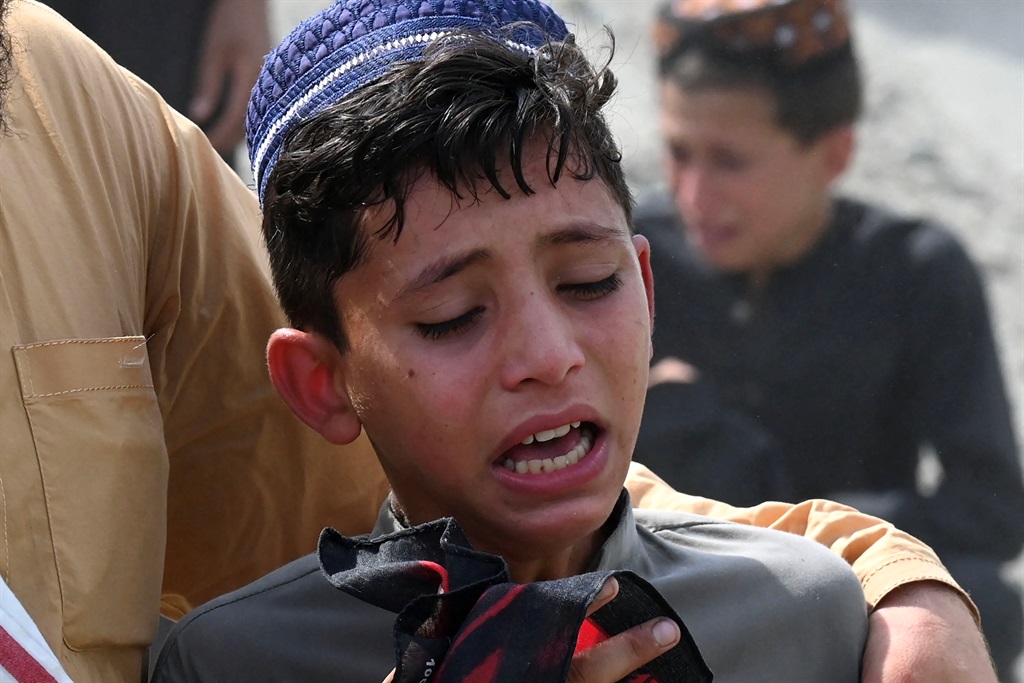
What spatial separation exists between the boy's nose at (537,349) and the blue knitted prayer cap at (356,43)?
1.15 feet

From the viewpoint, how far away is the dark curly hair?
4.73 feet

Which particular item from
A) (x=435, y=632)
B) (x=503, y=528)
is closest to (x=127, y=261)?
(x=503, y=528)

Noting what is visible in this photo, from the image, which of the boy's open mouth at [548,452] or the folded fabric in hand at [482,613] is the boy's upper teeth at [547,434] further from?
the folded fabric in hand at [482,613]

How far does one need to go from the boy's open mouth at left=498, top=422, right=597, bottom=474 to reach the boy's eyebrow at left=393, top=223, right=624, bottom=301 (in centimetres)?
19

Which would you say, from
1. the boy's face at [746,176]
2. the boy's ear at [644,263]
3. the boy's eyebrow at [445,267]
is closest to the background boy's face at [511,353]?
the boy's eyebrow at [445,267]

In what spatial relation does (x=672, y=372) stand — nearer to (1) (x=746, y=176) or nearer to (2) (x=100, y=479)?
(1) (x=746, y=176)

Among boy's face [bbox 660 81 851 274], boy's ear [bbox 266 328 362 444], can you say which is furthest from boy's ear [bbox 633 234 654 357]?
boy's face [bbox 660 81 851 274]

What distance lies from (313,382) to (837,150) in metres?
1.69

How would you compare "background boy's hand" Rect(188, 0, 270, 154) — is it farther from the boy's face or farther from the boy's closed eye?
the boy's closed eye

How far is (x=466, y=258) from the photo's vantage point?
140cm

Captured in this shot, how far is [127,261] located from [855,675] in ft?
3.43

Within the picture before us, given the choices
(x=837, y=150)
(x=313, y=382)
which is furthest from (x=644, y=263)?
(x=837, y=150)

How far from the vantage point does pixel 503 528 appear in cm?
144

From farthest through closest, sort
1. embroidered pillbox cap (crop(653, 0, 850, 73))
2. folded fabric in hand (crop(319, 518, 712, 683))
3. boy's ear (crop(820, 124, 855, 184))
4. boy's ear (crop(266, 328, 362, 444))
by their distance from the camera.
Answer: boy's ear (crop(820, 124, 855, 184)) → embroidered pillbox cap (crop(653, 0, 850, 73)) → boy's ear (crop(266, 328, 362, 444)) → folded fabric in hand (crop(319, 518, 712, 683))
